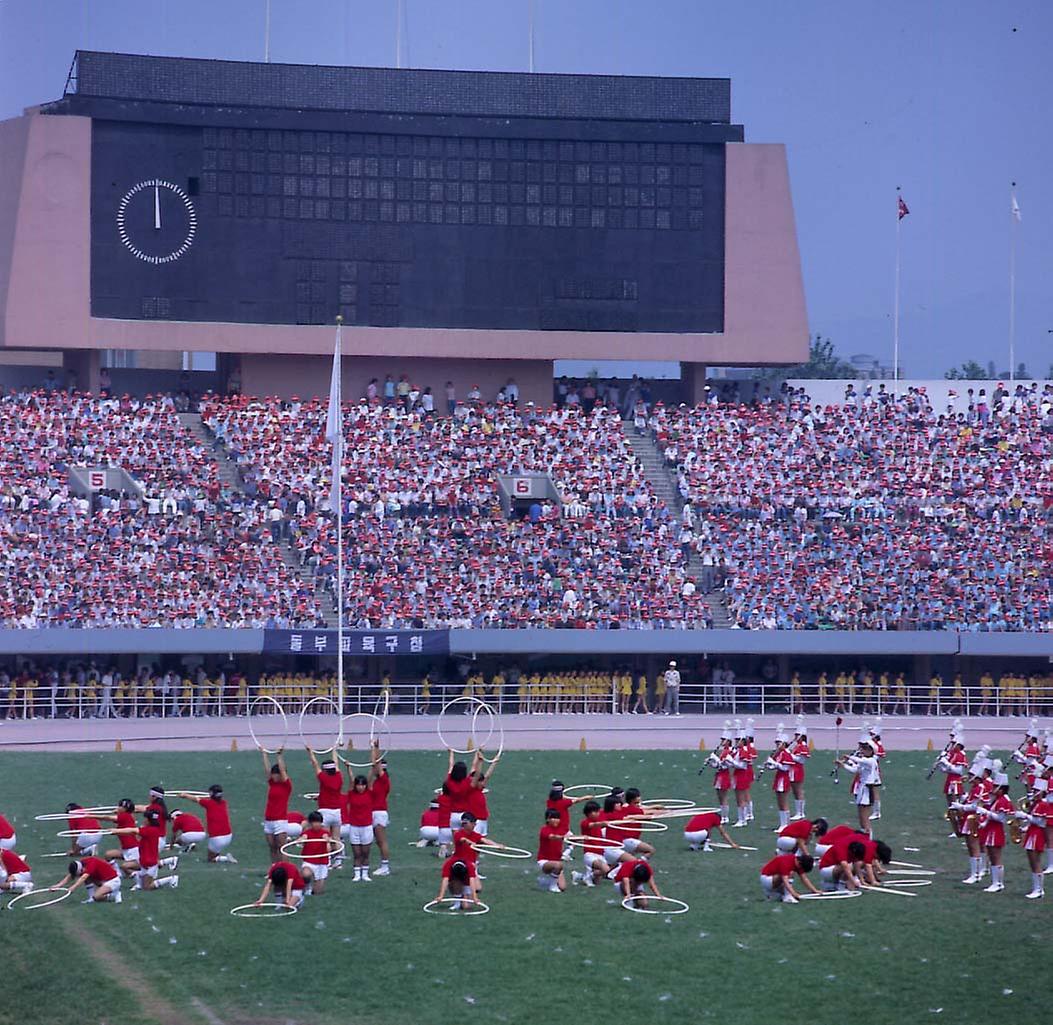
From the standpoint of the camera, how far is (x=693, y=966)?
1711cm

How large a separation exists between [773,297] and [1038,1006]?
37.2 meters

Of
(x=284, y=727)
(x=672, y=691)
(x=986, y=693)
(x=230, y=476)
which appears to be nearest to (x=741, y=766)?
(x=284, y=727)

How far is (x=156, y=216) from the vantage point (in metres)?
47.8

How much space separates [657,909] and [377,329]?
31474 mm

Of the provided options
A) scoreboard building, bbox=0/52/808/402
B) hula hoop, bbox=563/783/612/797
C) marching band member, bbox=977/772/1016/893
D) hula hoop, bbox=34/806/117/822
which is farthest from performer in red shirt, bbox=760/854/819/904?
scoreboard building, bbox=0/52/808/402

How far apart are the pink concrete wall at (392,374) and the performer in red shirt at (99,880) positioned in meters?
31.7

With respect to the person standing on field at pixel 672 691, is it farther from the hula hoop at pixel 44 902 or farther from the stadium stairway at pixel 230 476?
the hula hoop at pixel 44 902

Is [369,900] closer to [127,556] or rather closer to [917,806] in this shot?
[917,806]

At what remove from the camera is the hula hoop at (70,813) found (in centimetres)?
2203

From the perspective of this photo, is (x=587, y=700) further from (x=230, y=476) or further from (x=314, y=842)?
(x=314, y=842)

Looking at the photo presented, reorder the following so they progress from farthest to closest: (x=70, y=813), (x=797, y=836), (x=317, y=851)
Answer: (x=70, y=813) → (x=797, y=836) → (x=317, y=851)

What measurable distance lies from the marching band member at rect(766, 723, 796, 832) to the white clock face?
2757cm

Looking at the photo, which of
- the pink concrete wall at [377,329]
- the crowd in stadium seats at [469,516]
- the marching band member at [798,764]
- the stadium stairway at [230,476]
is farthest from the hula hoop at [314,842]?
the pink concrete wall at [377,329]

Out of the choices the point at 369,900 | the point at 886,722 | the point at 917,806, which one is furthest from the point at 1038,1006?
the point at 886,722
